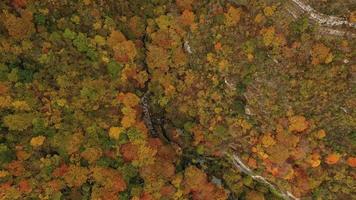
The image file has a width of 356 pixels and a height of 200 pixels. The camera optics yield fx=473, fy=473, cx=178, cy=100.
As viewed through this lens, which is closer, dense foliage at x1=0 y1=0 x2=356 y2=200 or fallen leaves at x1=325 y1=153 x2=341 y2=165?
dense foliage at x1=0 y1=0 x2=356 y2=200

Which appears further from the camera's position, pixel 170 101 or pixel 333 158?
pixel 170 101

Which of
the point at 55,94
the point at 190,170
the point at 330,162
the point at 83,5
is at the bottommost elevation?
the point at 190,170

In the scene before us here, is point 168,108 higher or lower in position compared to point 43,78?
lower

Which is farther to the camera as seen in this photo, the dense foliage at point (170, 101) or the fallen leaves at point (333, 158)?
the fallen leaves at point (333, 158)

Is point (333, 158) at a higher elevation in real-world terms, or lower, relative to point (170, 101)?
lower

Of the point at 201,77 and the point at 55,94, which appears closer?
the point at 55,94

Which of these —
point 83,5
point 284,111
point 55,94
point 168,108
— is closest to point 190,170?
point 168,108

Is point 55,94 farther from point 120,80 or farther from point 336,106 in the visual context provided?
point 336,106

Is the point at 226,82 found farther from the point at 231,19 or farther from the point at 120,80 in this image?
the point at 120,80

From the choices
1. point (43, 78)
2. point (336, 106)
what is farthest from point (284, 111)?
point (43, 78)
